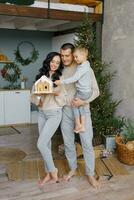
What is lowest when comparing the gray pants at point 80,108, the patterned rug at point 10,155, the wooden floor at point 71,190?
the wooden floor at point 71,190

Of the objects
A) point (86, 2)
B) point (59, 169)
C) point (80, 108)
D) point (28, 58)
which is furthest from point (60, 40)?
point (80, 108)

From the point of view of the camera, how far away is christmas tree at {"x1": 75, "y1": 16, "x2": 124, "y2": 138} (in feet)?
13.4

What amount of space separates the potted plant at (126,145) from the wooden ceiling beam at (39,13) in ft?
6.04

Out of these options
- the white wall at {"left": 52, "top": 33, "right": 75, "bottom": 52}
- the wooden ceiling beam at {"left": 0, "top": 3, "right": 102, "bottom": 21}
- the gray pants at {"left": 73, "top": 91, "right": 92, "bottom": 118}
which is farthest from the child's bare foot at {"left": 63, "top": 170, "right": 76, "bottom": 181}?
the white wall at {"left": 52, "top": 33, "right": 75, "bottom": 52}

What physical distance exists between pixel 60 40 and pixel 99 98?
267 centimetres

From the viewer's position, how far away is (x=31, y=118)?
244 inches

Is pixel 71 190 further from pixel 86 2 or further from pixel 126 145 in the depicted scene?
pixel 86 2

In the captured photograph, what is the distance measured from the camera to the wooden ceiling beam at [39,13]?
12.7 ft

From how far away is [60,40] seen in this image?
6.39 metres

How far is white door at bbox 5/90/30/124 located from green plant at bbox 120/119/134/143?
2.54 m

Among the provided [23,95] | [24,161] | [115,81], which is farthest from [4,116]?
[115,81]

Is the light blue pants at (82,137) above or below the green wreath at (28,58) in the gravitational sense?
below

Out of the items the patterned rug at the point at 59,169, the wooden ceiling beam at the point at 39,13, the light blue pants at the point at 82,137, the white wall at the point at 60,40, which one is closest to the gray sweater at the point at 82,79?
the light blue pants at the point at 82,137

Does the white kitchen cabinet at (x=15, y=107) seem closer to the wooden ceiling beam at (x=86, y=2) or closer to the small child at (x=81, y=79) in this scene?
the wooden ceiling beam at (x=86, y=2)
